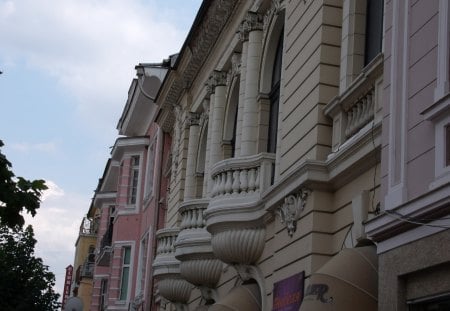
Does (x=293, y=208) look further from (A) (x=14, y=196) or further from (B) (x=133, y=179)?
(B) (x=133, y=179)

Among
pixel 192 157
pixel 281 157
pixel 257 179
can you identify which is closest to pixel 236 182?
pixel 257 179

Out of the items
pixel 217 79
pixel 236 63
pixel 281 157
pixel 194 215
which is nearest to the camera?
pixel 281 157

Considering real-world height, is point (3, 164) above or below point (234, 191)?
below

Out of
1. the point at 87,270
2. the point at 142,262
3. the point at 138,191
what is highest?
the point at 87,270

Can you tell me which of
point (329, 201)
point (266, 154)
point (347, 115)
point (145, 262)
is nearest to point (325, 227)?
point (329, 201)

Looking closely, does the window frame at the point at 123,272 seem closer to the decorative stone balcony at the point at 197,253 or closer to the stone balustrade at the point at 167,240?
the stone balustrade at the point at 167,240

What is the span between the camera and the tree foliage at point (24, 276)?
42.7 meters

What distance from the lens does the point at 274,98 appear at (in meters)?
18.2

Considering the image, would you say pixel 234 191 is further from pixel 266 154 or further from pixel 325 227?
pixel 325 227

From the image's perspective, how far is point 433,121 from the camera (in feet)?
28.7

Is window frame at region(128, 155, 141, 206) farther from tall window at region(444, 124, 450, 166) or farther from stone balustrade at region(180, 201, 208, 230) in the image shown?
tall window at region(444, 124, 450, 166)

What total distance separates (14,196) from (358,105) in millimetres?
4760

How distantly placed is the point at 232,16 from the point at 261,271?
302 inches

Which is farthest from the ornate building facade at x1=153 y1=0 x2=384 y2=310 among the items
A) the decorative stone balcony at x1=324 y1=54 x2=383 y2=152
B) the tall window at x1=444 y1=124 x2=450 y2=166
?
the tall window at x1=444 y1=124 x2=450 y2=166
